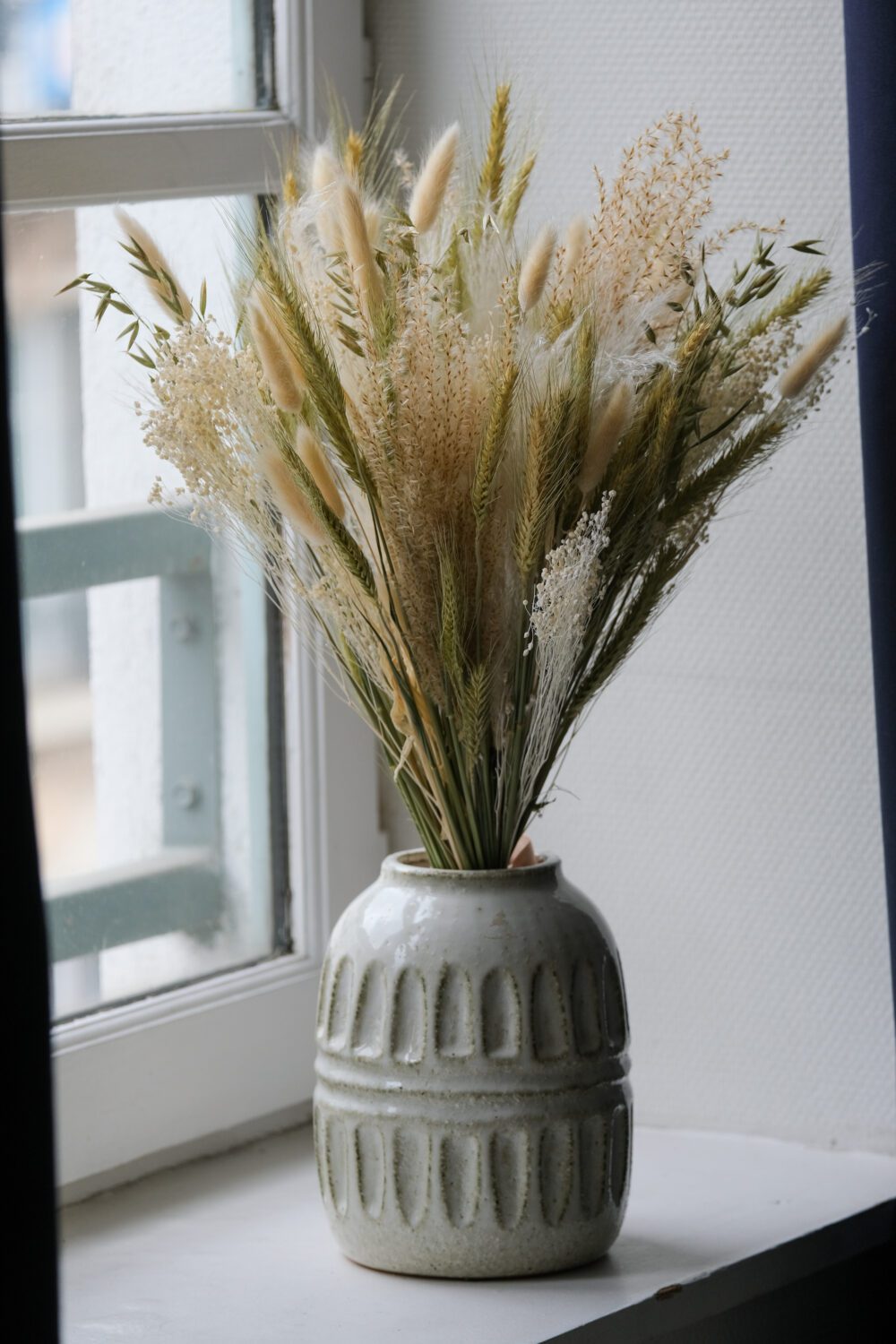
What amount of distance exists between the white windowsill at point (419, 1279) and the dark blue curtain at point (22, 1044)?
337 millimetres

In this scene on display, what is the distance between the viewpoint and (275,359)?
37.5 inches

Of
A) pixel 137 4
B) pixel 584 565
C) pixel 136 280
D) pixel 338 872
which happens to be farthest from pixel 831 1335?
pixel 137 4

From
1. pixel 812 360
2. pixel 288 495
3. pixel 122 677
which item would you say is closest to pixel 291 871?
pixel 122 677

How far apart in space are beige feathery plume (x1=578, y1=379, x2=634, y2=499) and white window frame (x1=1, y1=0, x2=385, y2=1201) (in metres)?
0.44

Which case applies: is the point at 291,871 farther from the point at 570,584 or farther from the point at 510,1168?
the point at 570,584

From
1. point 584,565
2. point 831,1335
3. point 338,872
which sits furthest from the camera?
point 338,872

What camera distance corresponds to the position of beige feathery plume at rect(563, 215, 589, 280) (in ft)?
3.31

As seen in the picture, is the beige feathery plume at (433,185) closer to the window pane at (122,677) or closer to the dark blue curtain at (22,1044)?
the window pane at (122,677)

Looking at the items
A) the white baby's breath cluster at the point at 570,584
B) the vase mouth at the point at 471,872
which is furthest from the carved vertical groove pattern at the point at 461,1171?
the white baby's breath cluster at the point at 570,584

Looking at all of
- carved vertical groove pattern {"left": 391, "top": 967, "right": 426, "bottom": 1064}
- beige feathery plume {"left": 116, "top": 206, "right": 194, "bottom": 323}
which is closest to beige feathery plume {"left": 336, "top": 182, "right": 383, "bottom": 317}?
beige feathery plume {"left": 116, "top": 206, "right": 194, "bottom": 323}

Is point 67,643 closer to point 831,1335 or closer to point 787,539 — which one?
point 787,539

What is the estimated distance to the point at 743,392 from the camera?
104cm

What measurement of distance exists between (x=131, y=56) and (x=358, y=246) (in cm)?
42

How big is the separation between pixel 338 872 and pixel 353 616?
46 cm
